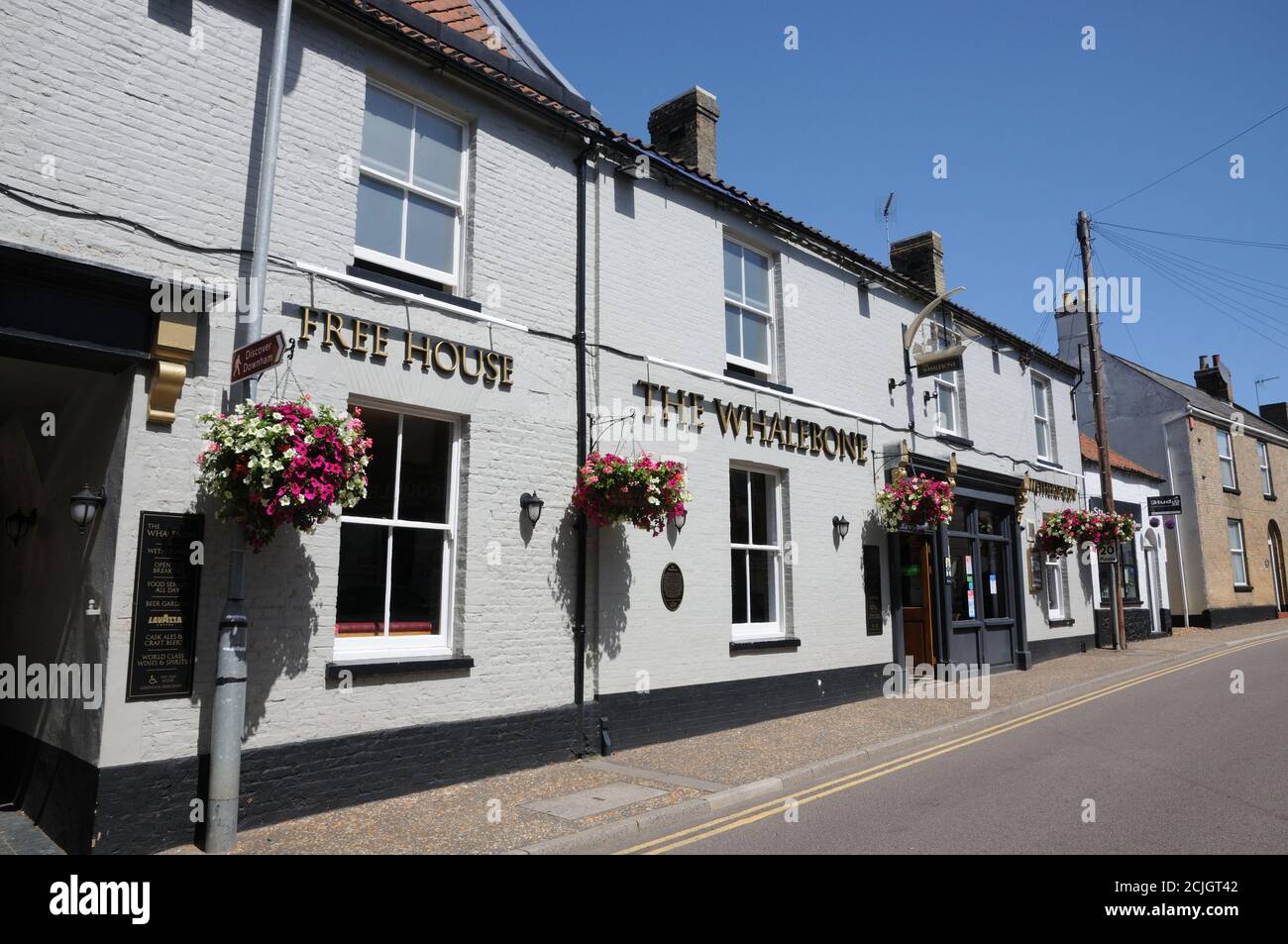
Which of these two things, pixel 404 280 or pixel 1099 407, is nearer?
pixel 404 280

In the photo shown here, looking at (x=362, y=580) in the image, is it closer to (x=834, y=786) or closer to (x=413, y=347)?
(x=413, y=347)

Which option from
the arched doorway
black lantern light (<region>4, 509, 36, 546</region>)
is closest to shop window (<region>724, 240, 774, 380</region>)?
black lantern light (<region>4, 509, 36, 546</region>)

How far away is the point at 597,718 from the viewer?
31.3ft

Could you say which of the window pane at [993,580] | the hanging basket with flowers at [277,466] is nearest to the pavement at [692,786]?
the hanging basket with flowers at [277,466]

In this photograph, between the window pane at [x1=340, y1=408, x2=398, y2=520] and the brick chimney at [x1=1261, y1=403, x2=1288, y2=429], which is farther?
the brick chimney at [x1=1261, y1=403, x2=1288, y2=429]

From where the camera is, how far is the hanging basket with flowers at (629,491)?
356 inches

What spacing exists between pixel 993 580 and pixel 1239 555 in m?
19.1

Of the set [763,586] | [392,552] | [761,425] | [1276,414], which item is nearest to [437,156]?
[392,552]

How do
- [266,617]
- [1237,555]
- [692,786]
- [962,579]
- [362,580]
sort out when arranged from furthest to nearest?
[1237,555]
[962,579]
[362,580]
[692,786]
[266,617]

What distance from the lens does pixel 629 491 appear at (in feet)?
29.8

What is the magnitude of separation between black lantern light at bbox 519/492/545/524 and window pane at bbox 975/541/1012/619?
11.2 metres

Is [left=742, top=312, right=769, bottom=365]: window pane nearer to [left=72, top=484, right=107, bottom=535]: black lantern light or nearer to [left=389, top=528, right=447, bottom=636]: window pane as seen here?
[left=389, top=528, right=447, bottom=636]: window pane

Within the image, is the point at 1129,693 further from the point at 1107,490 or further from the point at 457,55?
the point at 457,55

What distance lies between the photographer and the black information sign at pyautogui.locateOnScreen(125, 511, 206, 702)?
6348 millimetres
